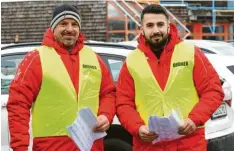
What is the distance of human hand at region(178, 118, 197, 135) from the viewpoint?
136 inches

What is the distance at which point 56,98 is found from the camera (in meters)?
3.59

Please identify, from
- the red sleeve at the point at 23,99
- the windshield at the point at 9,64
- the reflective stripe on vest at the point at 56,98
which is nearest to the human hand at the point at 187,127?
the reflective stripe on vest at the point at 56,98

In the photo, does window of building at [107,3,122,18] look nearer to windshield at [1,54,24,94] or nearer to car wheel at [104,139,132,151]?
windshield at [1,54,24,94]

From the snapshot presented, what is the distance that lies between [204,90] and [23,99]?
130 centimetres

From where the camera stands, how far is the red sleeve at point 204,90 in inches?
141

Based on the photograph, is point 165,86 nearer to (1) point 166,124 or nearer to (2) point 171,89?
(2) point 171,89

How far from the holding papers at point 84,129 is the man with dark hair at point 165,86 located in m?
0.28

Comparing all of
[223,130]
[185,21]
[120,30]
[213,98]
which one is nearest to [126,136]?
[223,130]

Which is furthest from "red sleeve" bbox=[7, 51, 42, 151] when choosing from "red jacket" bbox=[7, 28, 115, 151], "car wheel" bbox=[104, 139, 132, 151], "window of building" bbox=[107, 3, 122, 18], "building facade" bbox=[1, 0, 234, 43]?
"window of building" bbox=[107, 3, 122, 18]

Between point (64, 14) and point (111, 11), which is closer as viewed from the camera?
point (64, 14)

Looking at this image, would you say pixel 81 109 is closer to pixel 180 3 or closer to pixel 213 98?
pixel 213 98

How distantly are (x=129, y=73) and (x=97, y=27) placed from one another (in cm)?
1844

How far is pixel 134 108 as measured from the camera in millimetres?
3730

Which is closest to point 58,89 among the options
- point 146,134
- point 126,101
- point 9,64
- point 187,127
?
point 126,101
